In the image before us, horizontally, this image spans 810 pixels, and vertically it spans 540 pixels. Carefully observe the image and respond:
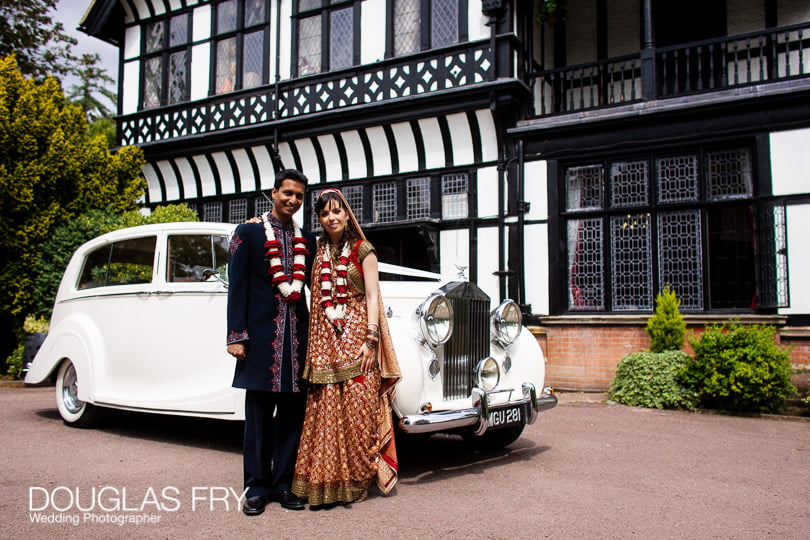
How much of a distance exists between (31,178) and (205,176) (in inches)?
176

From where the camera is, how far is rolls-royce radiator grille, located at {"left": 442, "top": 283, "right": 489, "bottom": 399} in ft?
15.5

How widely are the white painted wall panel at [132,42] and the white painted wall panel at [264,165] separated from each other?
4526mm

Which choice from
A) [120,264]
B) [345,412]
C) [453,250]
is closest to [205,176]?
[453,250]

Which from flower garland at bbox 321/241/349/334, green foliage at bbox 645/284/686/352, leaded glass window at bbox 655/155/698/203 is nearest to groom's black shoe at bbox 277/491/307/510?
flower garland at bbox 321/241/349/334

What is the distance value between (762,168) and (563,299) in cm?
343

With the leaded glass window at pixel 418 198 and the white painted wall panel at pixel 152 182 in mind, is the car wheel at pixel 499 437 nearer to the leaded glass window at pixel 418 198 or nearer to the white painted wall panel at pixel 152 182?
the leaded glass window at pixel 418 198

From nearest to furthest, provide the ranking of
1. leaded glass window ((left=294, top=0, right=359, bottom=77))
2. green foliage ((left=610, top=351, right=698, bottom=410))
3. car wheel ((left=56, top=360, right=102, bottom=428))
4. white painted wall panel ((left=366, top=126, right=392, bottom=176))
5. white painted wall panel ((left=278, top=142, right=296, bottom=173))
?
car wheel ((left=56, top=360, right=102, bottom=428)) < green foliage ((left=610, top=351, right=698, bottom=410)) < white painted wall panel ((left=366, top=126, right=392, bottom=176)) < leaded glass window ((left=294, top=0, right=359, bottom=77)) < white painted wall panel ((left=278, top=142, right=296, bottom=173))

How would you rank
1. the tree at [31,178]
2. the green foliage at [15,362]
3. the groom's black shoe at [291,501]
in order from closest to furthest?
the groom's black shoe at [291,501]
the tree at [31,178]
the green foliage at [15,362]

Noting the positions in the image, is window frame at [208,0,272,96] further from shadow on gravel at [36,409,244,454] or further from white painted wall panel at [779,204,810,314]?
white painted wall panel at [779,204,810,314]

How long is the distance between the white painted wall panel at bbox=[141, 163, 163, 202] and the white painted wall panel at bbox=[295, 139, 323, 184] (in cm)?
422

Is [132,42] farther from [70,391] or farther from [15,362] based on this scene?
[70,391]

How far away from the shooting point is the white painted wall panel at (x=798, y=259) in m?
9.09

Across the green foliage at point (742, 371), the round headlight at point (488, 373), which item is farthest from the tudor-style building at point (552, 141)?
the round headlight at point (488, 373)

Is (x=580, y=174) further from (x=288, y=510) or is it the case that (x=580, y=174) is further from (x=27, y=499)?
(x=27, y=499)
